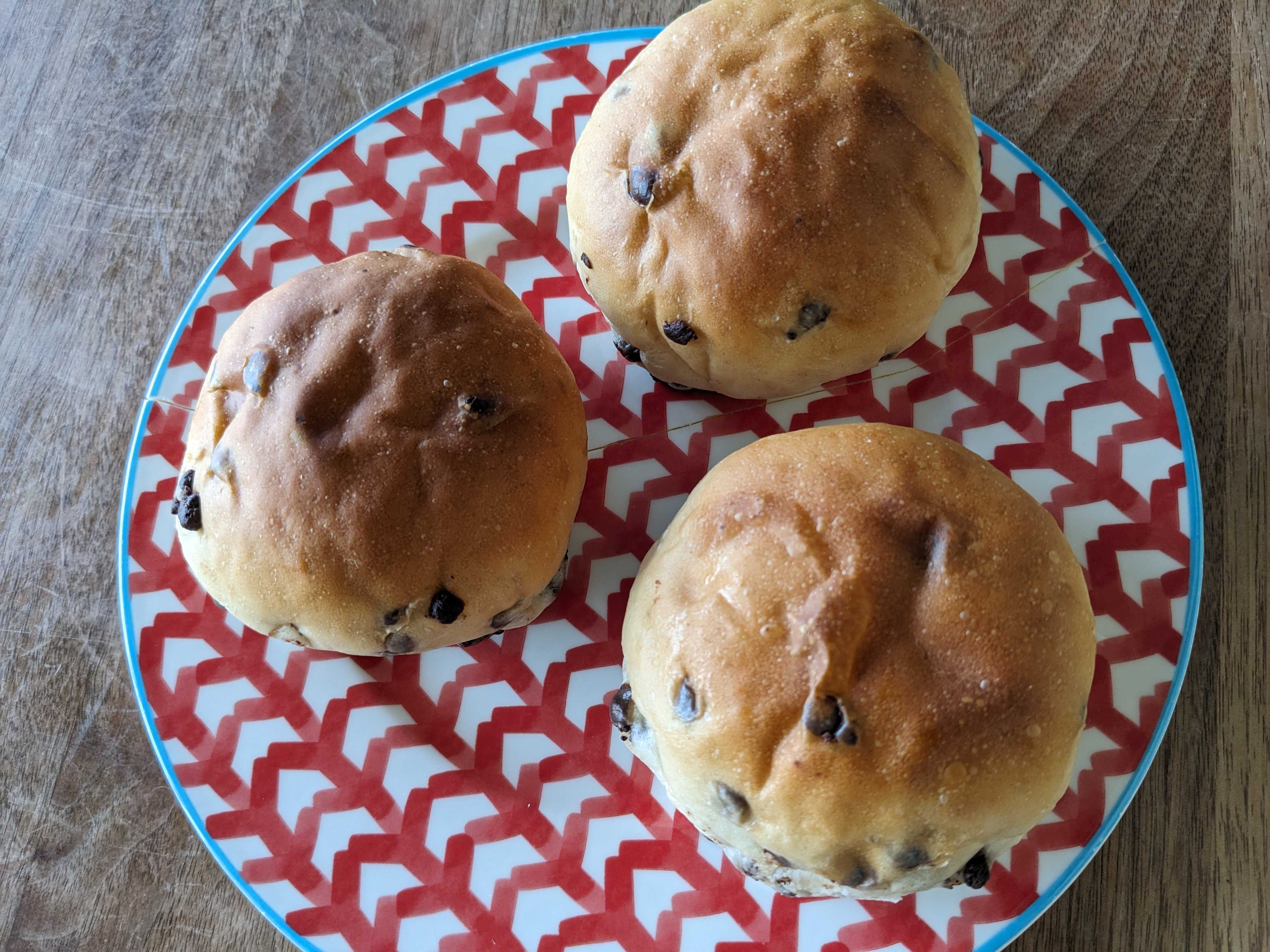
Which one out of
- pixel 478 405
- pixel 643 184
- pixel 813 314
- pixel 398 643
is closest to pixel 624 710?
pixel 398 643

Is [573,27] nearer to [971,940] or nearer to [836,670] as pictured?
[836,670]

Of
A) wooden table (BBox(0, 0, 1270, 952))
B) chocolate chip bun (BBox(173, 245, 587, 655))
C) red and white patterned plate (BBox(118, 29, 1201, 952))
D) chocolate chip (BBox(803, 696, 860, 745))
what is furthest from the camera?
wooden table (BBox(0, 0, 1270, 952))

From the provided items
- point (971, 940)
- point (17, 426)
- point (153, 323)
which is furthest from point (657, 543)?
point (17, 426)

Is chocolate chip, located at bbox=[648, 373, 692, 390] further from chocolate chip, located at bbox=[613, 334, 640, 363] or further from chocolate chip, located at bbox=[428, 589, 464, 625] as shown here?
chocolate chip, located at bbox=[428, 589, 464, 625]

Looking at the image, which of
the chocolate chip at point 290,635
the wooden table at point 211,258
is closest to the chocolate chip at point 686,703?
the chocolate chip at point 290,635

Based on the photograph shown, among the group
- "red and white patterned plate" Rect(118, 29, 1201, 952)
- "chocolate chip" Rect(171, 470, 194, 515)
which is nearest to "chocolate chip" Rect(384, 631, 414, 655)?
"red and white patterned plate" Rect(118, 29, 1201, 952)
